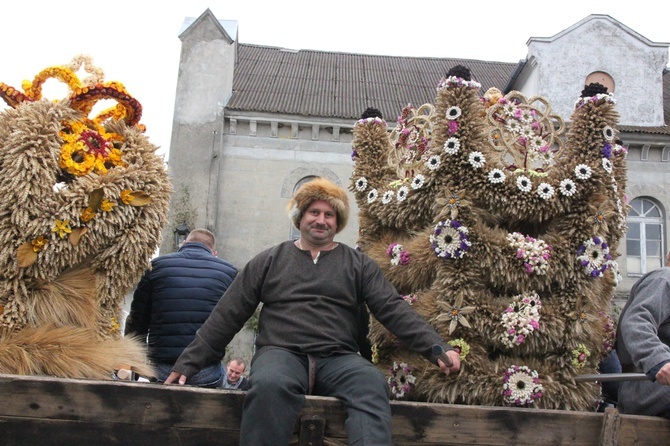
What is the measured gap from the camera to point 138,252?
3.21 metres

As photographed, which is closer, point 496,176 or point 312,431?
point 312,431

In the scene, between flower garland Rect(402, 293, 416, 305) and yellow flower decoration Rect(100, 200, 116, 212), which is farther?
flower garland Rect(402, 293, 416, 305)

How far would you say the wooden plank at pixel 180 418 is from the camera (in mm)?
2602

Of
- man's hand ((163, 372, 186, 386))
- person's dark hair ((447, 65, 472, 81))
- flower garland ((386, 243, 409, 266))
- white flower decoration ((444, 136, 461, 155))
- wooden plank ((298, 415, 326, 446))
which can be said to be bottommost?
wooden plank ((298, 415, 326, 446))

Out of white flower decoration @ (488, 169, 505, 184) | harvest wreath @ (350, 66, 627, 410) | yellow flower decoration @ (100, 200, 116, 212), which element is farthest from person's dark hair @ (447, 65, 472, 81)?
yellow flower decoration @ (100, 200, 116, 212)

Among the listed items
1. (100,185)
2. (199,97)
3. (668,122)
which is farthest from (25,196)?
(668,122)

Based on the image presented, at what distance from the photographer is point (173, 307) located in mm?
4086

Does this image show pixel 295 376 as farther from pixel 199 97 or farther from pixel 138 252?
pixel 199 97

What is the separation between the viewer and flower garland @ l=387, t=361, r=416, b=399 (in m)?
3.31

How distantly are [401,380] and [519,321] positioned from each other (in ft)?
2.18

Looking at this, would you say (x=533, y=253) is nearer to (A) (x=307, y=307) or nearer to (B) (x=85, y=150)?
(A) (x=307, y=307)

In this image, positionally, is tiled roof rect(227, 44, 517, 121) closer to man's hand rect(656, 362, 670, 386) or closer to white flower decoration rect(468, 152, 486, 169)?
white flower decoration rect(468, 152, 486, 169)

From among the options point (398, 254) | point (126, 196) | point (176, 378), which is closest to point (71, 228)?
point (126, 196)

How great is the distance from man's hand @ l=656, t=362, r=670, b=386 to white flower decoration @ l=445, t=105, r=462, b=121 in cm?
152
